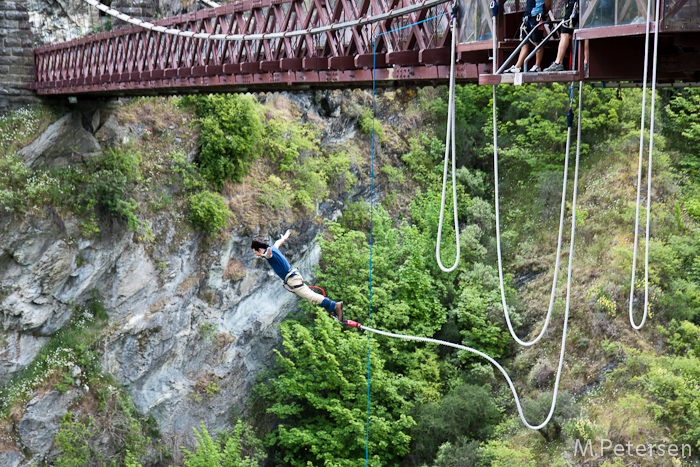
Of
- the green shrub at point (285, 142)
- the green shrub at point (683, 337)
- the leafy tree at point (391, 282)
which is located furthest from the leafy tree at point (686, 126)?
the green shrub at point (285, 142)

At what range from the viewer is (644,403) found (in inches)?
507

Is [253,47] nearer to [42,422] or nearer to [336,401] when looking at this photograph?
[336,401]

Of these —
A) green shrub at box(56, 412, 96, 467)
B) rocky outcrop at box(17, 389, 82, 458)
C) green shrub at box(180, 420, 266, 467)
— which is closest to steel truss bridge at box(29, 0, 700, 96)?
rocky outcrop at box(17, 389, 82, 458)

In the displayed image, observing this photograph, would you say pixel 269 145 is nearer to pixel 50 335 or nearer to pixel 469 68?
pixel 50 335

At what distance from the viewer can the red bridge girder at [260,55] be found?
7.70 meters

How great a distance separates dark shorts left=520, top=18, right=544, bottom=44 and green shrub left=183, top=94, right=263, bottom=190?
12.0 metres

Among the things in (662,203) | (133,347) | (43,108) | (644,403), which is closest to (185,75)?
(43,108)

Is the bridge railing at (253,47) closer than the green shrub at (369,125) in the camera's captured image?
Yes

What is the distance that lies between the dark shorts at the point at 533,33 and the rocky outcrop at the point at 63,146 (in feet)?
40.5

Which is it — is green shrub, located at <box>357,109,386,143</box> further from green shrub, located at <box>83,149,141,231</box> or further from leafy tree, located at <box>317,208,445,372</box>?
green shrub, located at <box>83,149,141,231</box>

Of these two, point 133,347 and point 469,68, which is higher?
point 469,68

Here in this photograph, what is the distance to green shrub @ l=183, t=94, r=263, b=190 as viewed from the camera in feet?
54.7

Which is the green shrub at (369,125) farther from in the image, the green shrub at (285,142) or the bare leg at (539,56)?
the bare leg at (539,56)

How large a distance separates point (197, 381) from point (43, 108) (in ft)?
26.8
